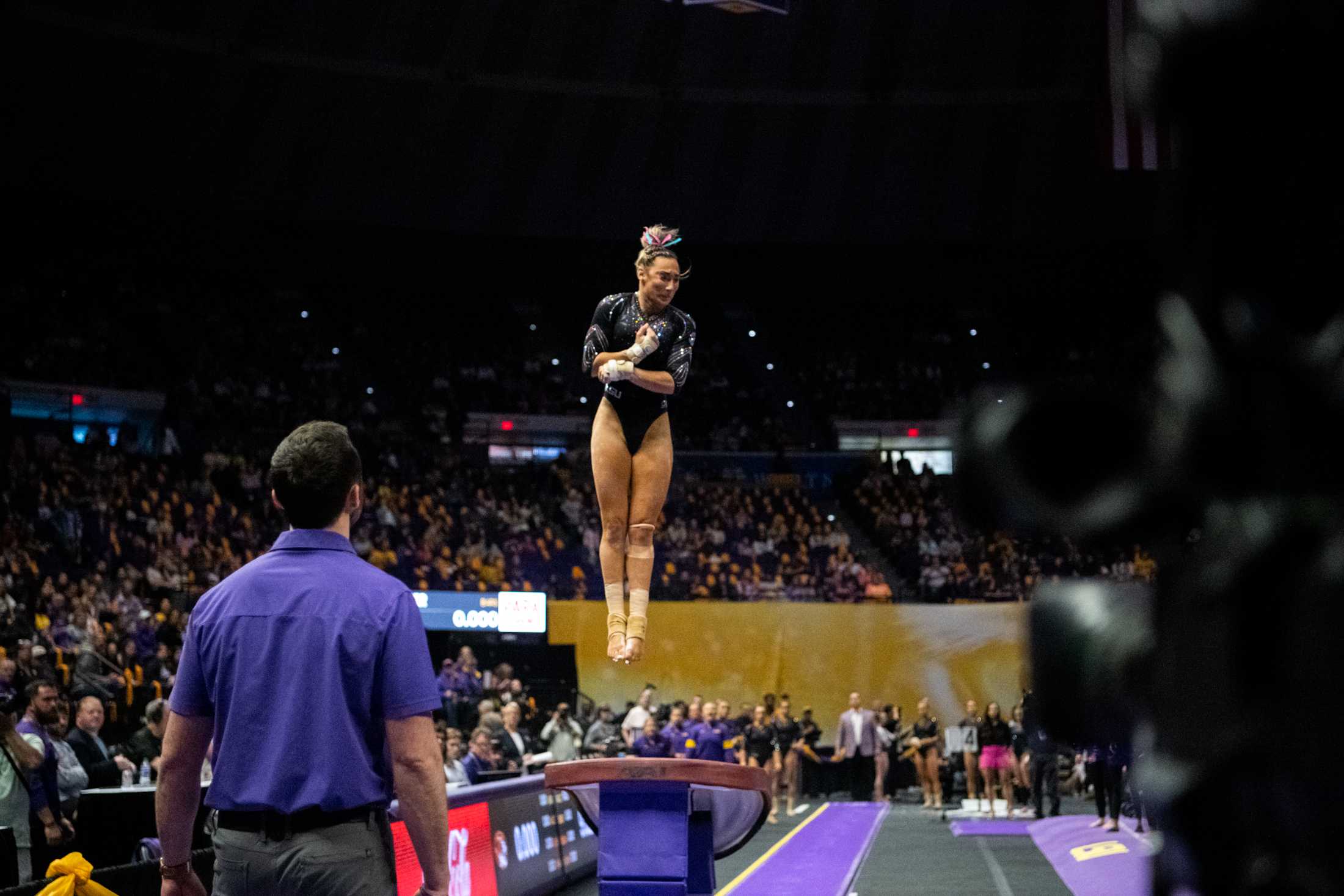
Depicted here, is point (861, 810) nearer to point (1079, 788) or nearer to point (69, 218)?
point (1079, 788)

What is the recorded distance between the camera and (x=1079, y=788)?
23328 millimetres

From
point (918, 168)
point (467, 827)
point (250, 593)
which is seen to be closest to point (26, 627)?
point (467, 827)

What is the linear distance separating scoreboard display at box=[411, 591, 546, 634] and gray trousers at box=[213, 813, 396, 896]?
58.4 feet

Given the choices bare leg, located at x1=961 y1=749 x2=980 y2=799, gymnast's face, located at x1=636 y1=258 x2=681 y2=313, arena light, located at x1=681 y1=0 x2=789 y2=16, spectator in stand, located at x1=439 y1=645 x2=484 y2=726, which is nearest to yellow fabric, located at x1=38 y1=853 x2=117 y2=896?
gymnast's face, located at x1=636 y1=258 x2=681 y2=313

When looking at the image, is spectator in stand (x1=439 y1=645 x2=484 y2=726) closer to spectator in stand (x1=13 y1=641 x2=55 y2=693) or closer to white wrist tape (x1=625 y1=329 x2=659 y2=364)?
spectator in stand (x1=13 y1=641 x2=55 y2=693)

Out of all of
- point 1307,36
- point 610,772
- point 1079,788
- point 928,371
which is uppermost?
point 928,371

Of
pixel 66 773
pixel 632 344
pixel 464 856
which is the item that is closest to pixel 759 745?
pixel 66 773

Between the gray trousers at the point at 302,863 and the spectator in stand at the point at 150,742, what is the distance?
8618 millimetres

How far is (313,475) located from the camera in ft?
11.0

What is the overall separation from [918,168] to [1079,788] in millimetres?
14223

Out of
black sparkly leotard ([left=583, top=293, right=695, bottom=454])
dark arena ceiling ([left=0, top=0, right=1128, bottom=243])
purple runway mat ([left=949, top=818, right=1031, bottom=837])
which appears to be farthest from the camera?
dark arena ceiling ([left=0, top=0, right=1128, bottom=243])

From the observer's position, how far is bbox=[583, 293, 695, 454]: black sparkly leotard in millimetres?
6652

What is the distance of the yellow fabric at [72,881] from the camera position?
4.79 meters

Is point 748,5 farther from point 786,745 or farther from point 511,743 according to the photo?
point 786,745
